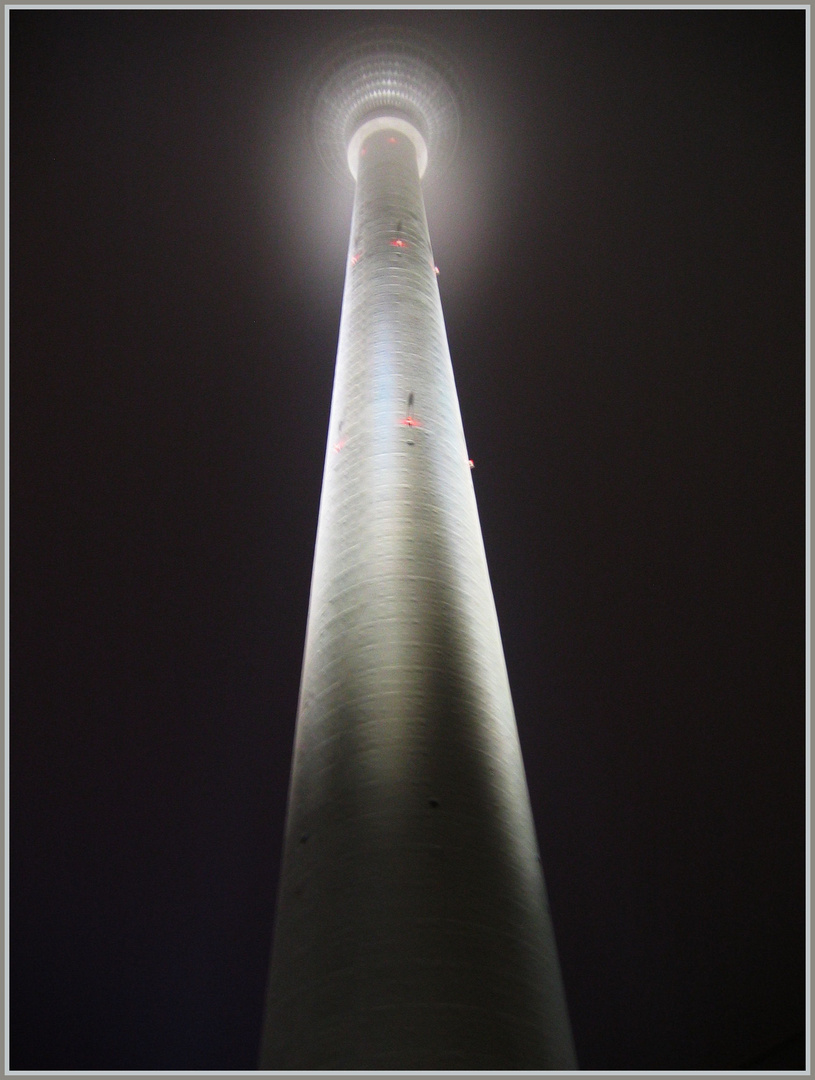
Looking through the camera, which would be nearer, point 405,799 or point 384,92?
point 405,799

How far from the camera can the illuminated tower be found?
6.81 feet

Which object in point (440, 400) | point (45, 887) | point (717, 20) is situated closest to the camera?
point (440, 400)

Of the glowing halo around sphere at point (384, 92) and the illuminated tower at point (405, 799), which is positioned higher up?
the glowing halo around sphere at point (384, 92)

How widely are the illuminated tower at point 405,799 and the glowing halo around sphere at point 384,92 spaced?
504 centimetres

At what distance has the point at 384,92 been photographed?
27.7ft

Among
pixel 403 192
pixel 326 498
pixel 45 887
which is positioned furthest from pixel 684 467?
pixel 45 887

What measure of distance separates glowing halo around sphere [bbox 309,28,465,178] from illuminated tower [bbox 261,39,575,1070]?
16.5 feet

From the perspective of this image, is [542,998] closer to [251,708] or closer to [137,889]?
[251,708]

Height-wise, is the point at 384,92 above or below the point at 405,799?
above

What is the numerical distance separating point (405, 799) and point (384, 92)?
25.7ft

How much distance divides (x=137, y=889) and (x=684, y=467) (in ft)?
28.3

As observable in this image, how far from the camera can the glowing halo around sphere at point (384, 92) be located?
8.43 m

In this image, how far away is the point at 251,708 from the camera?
34.7 ft

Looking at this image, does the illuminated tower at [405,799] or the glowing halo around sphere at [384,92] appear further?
the glowing halo around sphere at [384,92]
